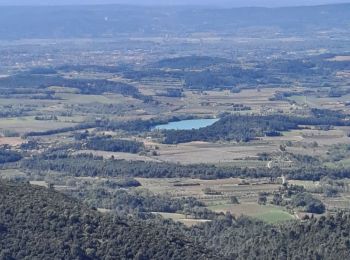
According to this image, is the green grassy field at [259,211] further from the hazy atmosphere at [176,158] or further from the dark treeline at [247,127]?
the dark treeline at [247,127]

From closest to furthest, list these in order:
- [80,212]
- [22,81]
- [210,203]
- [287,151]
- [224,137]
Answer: [80,212]
[210,203]
[287,151]
[224,137]
[22,81]

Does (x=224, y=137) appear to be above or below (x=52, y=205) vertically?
below

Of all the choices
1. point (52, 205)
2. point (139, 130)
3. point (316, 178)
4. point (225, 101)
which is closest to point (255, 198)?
point (316, 178)

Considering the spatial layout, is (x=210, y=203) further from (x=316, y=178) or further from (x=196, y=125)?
(x=196, y=125)

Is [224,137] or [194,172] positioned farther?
[224,137]

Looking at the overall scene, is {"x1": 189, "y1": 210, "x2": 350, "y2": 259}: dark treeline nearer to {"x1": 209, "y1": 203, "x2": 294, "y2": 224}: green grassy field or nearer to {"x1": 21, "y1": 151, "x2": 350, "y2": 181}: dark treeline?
{"x1": 209, "y1": 203, "x2": 294, "y2": 224}: green grassy field

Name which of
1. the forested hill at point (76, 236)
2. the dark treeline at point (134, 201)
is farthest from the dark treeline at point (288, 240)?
the dark treeline at point (134, 201)

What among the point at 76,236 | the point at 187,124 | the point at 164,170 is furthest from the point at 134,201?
the point at 187,124
